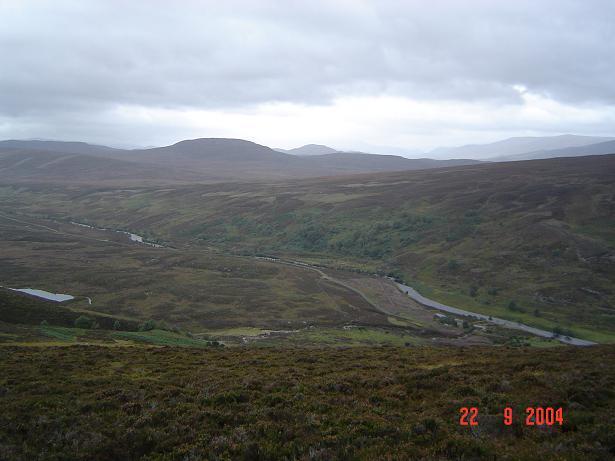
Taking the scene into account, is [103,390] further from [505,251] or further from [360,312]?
[505,251]

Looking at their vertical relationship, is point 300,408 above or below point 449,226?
above

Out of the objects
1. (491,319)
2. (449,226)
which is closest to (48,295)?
(491,319)

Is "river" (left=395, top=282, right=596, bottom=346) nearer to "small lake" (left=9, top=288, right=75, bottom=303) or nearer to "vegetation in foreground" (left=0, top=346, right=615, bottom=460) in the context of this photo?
"vegetation in foreground" (left=0, top=346, right=615, bottom=460)

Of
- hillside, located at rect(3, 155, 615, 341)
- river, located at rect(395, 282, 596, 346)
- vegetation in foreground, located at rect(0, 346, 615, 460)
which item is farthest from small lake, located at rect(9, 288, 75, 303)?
hillside, located at rect(3, 155, 615, 341)

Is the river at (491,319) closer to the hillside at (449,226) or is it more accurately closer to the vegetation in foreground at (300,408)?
the hillside at (449,226)

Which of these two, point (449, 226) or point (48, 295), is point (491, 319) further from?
point (48, 295)

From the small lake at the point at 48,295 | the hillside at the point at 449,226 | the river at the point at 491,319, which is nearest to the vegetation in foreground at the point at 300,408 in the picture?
the river at the point at 491,319

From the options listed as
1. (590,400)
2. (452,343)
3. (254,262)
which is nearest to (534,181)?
(254,262)

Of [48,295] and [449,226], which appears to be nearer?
[48,295]
